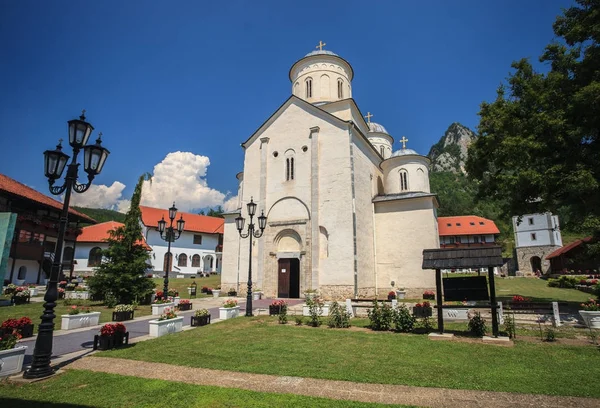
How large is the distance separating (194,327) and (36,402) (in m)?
7.11

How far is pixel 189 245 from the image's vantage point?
46.4 m

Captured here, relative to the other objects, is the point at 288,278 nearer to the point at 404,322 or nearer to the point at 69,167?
the point at 404,322

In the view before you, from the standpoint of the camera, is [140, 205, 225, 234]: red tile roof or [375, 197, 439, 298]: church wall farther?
[140, 205, 225, 234]: red tile roof

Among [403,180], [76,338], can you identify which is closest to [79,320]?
[76,338]

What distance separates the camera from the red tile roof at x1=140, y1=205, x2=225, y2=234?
44.7m

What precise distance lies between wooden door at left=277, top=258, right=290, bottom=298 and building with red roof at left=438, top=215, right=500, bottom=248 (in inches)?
1451

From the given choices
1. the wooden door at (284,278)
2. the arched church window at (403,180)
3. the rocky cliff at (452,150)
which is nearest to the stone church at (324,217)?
the wooden door at (284,278)

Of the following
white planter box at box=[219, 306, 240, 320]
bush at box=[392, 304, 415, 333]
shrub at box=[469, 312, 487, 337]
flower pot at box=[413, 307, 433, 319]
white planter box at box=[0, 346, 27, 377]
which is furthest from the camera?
white planter box at box=[219, 306, 240, 320]

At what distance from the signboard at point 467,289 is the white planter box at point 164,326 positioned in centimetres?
941

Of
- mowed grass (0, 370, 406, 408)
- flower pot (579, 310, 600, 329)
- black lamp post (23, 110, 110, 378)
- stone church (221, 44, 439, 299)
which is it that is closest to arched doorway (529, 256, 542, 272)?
stone church (221, 44, 439, 299)

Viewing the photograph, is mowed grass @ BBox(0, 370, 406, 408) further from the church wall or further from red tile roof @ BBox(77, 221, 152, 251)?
red tile roof @ BBox(77, 221, 152, 251)

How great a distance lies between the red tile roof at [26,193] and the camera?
1014 inches

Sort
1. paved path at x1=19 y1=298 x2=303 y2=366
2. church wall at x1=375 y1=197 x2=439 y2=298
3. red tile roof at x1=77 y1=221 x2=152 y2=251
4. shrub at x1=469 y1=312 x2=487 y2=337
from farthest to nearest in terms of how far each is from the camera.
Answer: red tile roof at x1=77 y1=221 x2=152 y2=251, church wall at x1=375 y1=197 x2=439 y2=298, shrub at x1=469 y1=312 x2=487 y2=337, paved path at x1=19 y1=298 x2=303 y2=366

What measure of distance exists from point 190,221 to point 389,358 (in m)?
46.1
